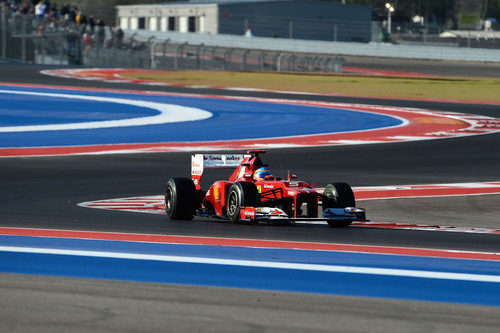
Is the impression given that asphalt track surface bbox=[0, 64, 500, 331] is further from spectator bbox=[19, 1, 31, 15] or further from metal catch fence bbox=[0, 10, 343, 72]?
spectator bbox=[19, 1, 31, 15]

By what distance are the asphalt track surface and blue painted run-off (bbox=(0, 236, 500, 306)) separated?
26 centimetres

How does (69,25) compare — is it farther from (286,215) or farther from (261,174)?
(286,215)

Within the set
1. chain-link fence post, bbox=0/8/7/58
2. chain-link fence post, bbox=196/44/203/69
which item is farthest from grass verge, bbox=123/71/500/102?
chain-link fence post, bbox=0/8/7/58

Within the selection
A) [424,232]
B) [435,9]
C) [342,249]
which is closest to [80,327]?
[342,249]

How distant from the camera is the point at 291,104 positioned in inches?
1217

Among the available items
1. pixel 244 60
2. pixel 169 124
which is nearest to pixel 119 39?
pixel 244 60

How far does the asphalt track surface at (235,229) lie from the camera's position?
538 cm

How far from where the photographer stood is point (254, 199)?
9461mm

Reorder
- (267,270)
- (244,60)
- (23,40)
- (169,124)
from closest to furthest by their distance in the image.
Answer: (267,270), (169,124), (23,40), (244,60)

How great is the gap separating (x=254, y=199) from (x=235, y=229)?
0.33 meters

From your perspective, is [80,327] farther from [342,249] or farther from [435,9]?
[435,9]

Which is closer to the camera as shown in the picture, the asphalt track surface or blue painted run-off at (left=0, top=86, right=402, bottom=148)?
the asphalt track surface

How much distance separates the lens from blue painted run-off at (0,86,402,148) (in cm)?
2098

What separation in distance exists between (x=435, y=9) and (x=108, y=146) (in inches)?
2374
